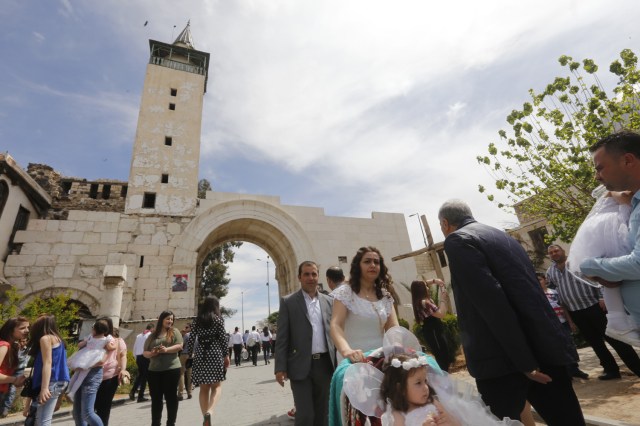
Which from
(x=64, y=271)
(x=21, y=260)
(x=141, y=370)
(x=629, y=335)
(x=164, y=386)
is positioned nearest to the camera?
(x=629, y=335)

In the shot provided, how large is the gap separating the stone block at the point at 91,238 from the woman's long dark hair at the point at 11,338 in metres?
9.47

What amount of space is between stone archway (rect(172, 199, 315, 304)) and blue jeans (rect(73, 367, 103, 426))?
8.69 m

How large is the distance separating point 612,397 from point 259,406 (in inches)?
200

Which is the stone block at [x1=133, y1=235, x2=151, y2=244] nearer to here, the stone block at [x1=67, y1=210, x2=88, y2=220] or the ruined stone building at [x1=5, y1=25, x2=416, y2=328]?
the ruined stone building at [x1=5, y1=25, x2=416, y2=328]

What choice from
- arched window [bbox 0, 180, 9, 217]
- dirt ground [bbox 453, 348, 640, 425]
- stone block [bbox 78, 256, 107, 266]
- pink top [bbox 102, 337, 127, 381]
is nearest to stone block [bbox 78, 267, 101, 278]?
stone block [bbox 78, 256, 107, 266]

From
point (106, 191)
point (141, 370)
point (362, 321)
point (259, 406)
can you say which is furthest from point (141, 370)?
point (106, 191)

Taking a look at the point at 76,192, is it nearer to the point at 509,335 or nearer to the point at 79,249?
the point at 79,249

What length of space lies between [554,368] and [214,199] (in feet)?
43.7

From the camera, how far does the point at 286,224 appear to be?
1417cm

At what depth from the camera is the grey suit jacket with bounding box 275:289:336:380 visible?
3164 millimetres

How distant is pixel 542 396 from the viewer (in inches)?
78.2

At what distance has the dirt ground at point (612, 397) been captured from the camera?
3.11 metres

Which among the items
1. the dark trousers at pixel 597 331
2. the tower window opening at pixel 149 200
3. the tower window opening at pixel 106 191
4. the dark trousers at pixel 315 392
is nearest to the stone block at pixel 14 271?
the tower window opening at pixel 106 191

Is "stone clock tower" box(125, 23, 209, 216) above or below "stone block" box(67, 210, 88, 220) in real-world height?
above
